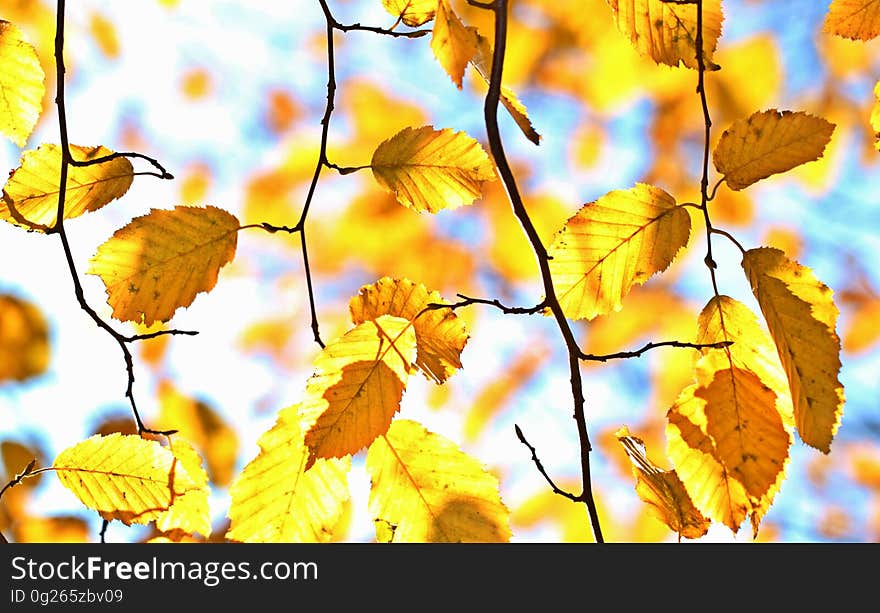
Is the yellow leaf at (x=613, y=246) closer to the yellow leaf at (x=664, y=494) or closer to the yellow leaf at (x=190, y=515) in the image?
the yellow leaf at (x=664, y=494)

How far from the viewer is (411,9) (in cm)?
50

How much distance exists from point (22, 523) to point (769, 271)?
5.47ft

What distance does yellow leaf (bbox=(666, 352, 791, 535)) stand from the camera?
414mm

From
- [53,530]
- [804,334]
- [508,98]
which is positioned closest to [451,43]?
[508,98]

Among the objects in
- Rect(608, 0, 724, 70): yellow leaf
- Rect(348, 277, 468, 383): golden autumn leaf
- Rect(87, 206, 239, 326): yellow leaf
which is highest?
Rect(608, 0, 724, 70): yellow leaf

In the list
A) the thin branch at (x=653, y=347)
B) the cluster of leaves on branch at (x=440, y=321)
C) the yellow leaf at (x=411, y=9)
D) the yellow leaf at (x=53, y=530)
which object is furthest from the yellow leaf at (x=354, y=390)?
the yellow leaf at (x=53, y=530)

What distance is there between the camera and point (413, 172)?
0.48 m

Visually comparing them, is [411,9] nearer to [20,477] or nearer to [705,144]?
[705,144]

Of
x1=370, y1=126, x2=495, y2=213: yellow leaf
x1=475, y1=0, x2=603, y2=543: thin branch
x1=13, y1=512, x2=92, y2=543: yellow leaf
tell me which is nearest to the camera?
x1=475, y1=0, x2=603, y2=543: thin branch

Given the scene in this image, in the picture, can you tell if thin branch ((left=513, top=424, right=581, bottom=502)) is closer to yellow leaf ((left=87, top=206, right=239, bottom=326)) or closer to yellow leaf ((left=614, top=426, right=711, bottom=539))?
yellow leaf ((left=614, top=426, right=711, bottom=539))

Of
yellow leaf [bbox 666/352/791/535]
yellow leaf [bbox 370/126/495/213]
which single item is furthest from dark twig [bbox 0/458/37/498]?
yellow leaf [bbox 666/352/791/535]

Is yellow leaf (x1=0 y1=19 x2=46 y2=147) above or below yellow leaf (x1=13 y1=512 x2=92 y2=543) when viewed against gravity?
below

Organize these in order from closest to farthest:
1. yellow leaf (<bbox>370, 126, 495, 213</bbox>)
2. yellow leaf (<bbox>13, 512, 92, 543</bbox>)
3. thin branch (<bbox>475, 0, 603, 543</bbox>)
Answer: thin branch (<bbox>475, 0, 603, 543</bbox>) → yellow leaf (<bbox>370, 126, 495, 213</bbox>) → yellow leaf (<bbox>13, 512, 92, 543</bbox>)
